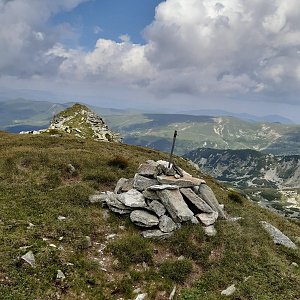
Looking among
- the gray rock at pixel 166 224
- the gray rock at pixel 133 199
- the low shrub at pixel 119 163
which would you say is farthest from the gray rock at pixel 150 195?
the low shrub at pixel 119 163

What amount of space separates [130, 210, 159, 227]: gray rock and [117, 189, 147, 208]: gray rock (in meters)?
0.54

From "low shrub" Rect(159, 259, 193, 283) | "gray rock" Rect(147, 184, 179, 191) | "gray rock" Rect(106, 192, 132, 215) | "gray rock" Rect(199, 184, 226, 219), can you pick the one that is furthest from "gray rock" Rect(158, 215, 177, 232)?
"gray rock" Rect(199, 184, 226, 219)

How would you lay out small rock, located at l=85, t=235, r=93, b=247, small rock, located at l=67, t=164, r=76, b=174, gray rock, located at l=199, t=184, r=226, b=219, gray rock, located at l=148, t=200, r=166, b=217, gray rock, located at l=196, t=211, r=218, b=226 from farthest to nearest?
small rock, located at l=67, t=164, r=76, b=174 → gray rock, located at l=199, t=184, r=226, b=219 → gray rock, located at l=196, t=211, r=218, b=226 → gray rock, located at l=148, t=200, r=166, b=217 → small rock, located at l=85, t=235, r=93, b=247

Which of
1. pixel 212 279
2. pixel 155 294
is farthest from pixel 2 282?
pixel 212 279

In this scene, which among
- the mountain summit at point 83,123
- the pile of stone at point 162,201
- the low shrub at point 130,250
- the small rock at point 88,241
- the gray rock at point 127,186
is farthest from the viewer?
the mountain summit at point 83,123

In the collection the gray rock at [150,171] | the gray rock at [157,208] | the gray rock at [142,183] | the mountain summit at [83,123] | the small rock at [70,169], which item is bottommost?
the mountain summit at [83,123]

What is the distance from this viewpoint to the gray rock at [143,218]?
2302 centimetres

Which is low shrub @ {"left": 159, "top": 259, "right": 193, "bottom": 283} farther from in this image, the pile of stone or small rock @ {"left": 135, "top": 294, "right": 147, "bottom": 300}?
the pile of stone

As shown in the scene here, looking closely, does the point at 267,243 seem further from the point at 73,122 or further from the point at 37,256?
the point at 73,122

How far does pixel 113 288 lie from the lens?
1755 cm

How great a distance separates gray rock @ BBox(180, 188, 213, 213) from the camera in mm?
25234

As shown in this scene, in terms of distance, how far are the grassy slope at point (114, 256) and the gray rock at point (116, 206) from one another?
63cm

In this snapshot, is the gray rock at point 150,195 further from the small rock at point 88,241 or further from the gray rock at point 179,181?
the small rock at point 88,241

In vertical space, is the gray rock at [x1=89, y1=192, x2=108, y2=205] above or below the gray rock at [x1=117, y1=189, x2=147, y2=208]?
below
